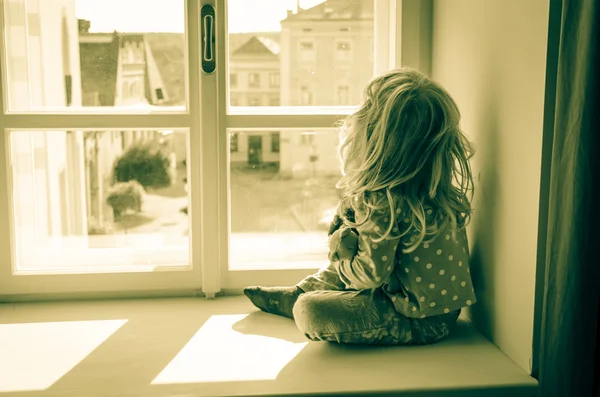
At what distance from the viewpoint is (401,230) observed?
58.9 inches

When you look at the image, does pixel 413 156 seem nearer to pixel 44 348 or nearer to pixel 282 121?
pixel 282 121

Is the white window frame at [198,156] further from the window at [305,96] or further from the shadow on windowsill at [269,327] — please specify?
the shadow on windowsill at [269,327]

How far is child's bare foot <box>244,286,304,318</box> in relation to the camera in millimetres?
1769

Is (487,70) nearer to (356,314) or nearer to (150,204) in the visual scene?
(356,314)

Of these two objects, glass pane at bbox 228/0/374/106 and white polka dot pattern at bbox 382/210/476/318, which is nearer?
white polka dot pattern at bbox 382/210/476/318

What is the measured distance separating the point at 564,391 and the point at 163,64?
4.48 feet

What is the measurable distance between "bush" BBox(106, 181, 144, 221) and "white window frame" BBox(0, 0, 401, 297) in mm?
168

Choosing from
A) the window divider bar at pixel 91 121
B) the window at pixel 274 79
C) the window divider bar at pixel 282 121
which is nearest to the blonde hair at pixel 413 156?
the window divider bar at pixel 282 121

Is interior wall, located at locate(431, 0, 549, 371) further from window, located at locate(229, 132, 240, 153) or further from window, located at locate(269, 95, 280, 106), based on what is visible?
window, located at locate(229, 132, 240, 153)

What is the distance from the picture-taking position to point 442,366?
1.43m

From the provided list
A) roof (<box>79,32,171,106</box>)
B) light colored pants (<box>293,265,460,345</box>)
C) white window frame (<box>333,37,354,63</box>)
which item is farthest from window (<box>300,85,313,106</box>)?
light colored pants (<box>293,265,460,345</box>)

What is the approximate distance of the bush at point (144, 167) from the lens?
6.36 feet

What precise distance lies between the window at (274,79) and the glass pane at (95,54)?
0.26m

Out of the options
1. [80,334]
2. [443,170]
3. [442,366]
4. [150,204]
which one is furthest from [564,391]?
[150,204]
